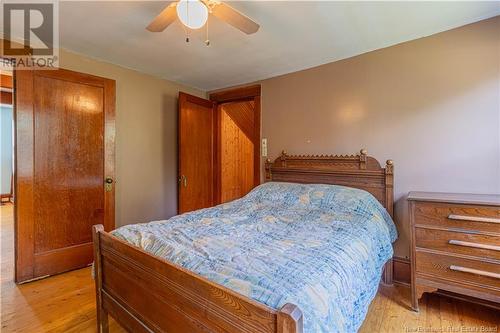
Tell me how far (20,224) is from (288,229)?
2.53 m

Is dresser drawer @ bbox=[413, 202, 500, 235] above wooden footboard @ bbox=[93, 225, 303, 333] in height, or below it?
above

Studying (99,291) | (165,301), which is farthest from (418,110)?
(99,291)

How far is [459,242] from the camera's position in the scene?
6.07 ft

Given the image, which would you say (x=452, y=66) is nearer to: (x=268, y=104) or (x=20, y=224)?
(x=268, y=104)

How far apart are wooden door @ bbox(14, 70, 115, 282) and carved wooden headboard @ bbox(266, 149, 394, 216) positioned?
2.08m

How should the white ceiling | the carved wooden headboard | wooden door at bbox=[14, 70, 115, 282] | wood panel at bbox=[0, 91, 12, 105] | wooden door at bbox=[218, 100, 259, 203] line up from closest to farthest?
the white ceiling → wooden door at bbox=[14, 70, 115, 282] → the carved wooden headboard → wooden door at bbox=[218, 100, 259, 203] → wood panel at bbox=[0, 91, 12, 105]

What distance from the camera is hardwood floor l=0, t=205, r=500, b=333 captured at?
5.98ft

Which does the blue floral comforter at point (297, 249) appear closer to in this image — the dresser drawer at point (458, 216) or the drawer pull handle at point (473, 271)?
the dresser drawer at point (458, 216)

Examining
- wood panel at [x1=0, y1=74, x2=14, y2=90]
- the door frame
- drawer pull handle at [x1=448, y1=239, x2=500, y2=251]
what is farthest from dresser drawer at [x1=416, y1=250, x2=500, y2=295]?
wood panel at [x1=0, y1=74, x2=14, y2=90]

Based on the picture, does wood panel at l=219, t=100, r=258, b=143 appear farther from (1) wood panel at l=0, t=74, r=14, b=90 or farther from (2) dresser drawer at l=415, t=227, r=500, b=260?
(1) wood panel at l=0, t=74, r=14, b=90

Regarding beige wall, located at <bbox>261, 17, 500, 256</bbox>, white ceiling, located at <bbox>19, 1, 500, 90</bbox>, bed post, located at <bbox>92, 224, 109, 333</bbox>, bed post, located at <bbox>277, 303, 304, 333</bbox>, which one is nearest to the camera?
bed post, located at <bbox>277, 303, 304, 333</bbox>

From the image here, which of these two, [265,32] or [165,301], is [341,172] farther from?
[165,301]

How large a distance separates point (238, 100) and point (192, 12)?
7.65 ft

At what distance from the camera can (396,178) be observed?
2.57 metres
